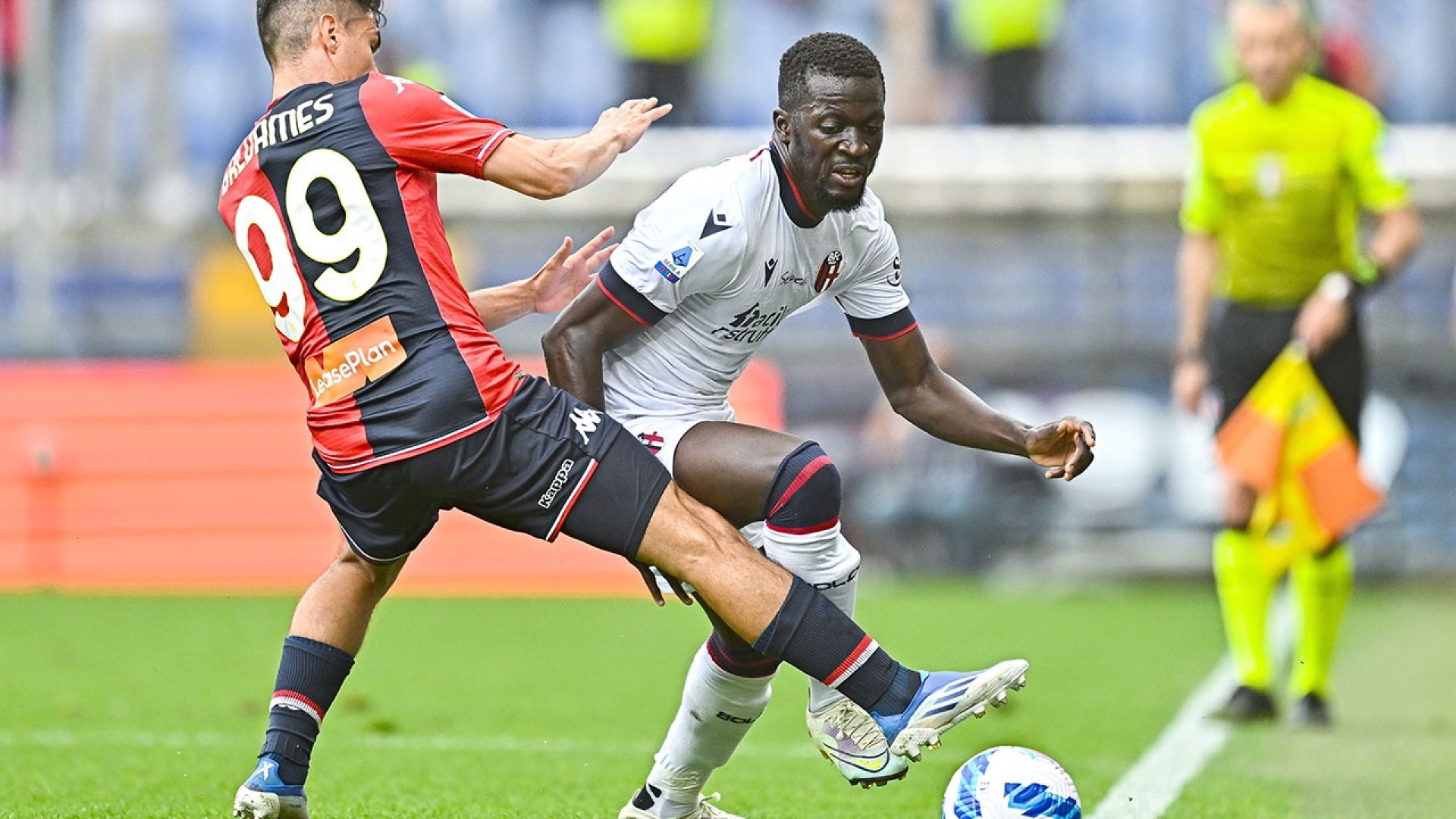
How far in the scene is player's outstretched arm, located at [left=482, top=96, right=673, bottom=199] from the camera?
407 centimetres

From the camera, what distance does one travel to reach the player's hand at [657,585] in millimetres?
4270

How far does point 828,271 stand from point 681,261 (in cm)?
42

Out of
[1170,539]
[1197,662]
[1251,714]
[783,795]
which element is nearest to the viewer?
[783,795]


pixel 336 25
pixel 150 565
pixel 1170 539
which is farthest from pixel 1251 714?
pixel 150 565

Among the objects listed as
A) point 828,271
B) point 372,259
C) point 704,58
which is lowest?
point 704,58

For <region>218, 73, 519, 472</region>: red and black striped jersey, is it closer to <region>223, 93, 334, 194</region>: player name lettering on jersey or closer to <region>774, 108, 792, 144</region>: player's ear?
<region>223, 93, 334, 194</region>: player name lettering on jersey

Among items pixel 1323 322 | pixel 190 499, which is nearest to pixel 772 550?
pixel 1323 322

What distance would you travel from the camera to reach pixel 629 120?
14.0ft

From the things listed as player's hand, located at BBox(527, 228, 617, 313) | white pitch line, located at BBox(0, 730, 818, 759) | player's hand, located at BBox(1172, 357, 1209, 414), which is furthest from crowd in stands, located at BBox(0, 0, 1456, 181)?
player's hand, located at BBox(527, 228, 617, 313)

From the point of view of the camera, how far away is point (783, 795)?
17.8 feet

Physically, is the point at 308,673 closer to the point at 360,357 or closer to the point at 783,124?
the point at 360,357

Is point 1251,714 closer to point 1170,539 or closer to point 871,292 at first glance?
point 871,292

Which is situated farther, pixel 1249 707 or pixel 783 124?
pixel 1249 707

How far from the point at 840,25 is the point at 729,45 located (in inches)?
40.2
